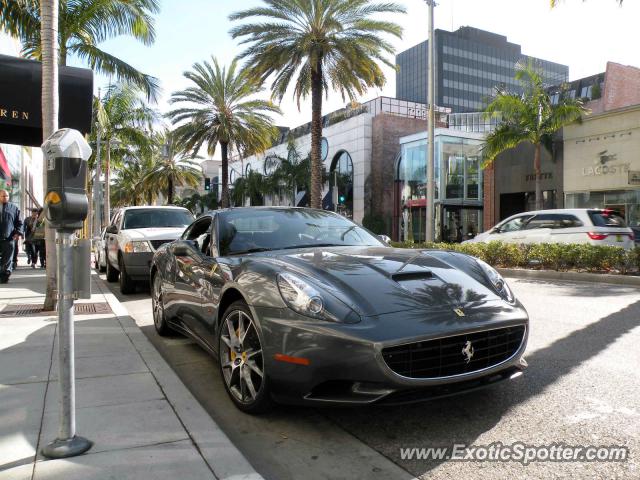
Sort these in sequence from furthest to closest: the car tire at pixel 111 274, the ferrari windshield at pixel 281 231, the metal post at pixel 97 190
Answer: the metal post at pixel 97 190
the car tire at pixel 111 274
the ferrari windshield at pixel 281 231

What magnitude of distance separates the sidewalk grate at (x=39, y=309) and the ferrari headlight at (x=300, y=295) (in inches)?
190

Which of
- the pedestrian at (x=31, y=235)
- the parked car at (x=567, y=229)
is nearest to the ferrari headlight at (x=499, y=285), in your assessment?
the parked car at (x=567, y=229)

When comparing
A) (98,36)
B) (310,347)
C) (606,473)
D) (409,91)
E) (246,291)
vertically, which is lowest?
(606,473)

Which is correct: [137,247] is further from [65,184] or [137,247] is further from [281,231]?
[65,184]

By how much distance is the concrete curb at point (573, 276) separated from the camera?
1024 cm

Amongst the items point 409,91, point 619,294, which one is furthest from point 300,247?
point 409,91

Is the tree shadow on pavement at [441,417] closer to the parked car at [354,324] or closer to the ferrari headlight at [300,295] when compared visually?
the parked car at [354,324]

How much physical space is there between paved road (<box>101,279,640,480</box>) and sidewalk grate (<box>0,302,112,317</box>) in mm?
3138

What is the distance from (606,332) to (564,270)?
713 centimetres

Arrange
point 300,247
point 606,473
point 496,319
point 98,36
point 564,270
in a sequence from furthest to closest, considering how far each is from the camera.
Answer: point 98,36 → point 564,270 → point 300,247 → point 496,319 → point 606,473

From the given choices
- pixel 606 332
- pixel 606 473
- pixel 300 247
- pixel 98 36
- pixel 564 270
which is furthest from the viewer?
pixel 98 36

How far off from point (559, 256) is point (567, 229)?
153 cm

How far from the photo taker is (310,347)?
2.90 meters

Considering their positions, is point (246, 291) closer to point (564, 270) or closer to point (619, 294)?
point (619, 294)
